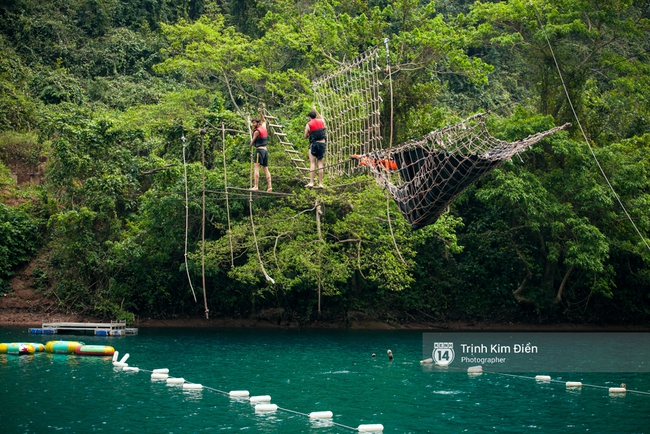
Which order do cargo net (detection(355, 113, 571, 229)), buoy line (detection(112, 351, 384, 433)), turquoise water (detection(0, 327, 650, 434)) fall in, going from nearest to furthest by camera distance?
cargo net (detection(355, 113, 571, 229))
buoy line (detection(112, 351, 384, 433))
turquoise water (detection(0, 327, 650, 434))

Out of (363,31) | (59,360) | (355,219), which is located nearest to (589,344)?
(355,219)

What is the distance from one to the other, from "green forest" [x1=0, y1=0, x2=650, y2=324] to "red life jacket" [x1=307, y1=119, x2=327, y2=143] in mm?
8171

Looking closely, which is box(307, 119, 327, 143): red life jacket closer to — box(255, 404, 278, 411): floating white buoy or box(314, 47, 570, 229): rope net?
box(314, 47, 570, 229): rope net

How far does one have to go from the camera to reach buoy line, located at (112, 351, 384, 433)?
11512 mm

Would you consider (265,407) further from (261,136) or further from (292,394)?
(261,136)

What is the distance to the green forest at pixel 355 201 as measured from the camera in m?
21.0

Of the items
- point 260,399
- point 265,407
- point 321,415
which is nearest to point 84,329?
point 260,399

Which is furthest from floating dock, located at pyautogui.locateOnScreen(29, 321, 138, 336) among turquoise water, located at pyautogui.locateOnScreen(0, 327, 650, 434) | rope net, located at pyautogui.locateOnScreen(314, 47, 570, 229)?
rope net, located at pyautogui.locateOnScreen(314, 47, 570, 229)

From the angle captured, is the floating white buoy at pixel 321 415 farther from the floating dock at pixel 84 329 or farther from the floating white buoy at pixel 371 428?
the floating dock at pixel 84 329

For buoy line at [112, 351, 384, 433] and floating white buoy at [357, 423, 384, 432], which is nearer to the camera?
floating white buoy at [357, 423, 384, 432]

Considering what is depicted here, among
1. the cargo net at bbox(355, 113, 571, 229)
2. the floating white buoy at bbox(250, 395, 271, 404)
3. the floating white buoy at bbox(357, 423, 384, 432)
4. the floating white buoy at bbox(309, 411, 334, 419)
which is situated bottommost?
the floating white buoy at bbox(357, 423, 384, 432)

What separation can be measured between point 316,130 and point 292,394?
5.06 m

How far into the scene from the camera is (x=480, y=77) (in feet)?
74.0

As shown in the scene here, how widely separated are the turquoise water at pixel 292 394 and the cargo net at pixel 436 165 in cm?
341
